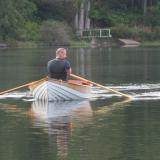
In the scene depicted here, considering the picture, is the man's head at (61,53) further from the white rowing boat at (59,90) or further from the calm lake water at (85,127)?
the calm lake water at (85,127)

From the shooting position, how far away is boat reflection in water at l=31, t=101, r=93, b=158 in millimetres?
19906

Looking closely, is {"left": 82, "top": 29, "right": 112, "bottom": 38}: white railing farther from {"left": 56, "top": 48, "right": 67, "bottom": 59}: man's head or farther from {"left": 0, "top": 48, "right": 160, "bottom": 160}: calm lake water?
{"left": 56, "top": 48, "right": 67, "bottom": 59}: man's head

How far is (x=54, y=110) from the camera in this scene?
2642cm

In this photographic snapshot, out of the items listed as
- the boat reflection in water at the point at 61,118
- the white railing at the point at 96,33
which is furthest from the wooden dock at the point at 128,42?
the boat reflection in water at the point at 61,118

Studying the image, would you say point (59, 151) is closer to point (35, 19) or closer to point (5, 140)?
point (5, 140)

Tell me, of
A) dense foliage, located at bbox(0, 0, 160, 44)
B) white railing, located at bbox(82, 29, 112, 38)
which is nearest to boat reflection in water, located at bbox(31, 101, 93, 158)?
dense foliage, located at bbox(0, 0, 160, 44)

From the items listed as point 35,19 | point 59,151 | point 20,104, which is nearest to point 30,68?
point 20,104

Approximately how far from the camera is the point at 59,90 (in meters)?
29.2

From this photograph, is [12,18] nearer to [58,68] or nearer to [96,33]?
[96,33]

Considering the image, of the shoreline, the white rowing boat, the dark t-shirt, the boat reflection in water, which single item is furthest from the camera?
the shoreline

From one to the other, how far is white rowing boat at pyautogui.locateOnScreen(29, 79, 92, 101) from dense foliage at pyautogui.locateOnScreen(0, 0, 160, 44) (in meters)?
64.8

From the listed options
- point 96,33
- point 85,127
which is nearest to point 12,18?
point 96,33

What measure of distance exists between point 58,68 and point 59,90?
873 millimetres

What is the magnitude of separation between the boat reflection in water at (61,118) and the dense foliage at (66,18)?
66735mm
